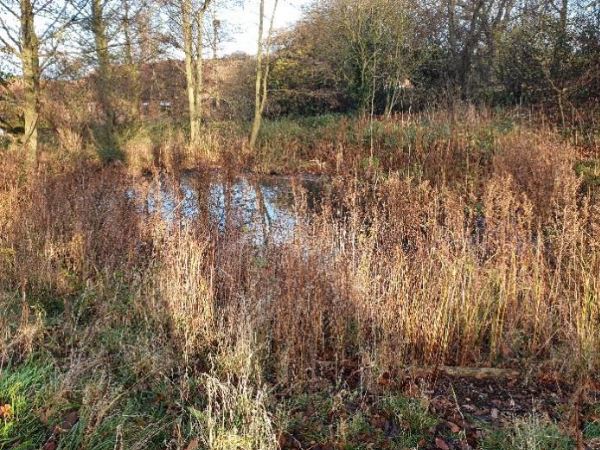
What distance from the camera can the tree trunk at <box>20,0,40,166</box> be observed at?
335 inches

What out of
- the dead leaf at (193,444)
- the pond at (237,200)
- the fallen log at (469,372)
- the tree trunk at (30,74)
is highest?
the tree trunk at (30,74)

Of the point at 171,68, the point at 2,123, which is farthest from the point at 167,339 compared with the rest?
the point at 171,68

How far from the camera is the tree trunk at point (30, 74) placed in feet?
27.9

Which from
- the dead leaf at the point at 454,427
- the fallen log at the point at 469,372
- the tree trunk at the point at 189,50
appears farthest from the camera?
the tree trunk at the point at 189,50

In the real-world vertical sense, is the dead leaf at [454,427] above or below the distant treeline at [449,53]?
below

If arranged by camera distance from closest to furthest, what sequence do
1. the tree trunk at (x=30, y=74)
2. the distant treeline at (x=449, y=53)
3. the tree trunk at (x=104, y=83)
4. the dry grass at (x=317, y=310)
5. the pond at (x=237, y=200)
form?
the dry grass at (x=317, y=310) < the pond at (x=237, y=200) < the tree trunk at (x=30, y=74) < the tree trunk at (x=104, y=83) < the distant treeline at (x=449, y=53)

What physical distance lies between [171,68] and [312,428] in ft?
58.5

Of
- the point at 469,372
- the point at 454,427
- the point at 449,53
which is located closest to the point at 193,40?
the point at 449,53

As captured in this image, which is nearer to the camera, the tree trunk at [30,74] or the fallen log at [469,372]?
the fallen log at [469,372]

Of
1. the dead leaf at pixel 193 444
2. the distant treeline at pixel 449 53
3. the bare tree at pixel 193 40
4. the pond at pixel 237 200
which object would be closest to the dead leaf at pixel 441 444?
the dead leaf at pixel 193 444

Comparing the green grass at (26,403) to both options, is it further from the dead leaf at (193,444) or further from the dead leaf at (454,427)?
the dead leaf at (454,427)

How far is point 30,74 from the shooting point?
8727 mm

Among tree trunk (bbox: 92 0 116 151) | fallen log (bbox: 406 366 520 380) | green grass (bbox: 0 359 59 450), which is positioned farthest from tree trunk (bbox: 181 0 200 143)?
fallen log (bbox: 406 366 520 380)

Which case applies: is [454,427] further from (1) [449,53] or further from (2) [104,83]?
(1) [449,53]
